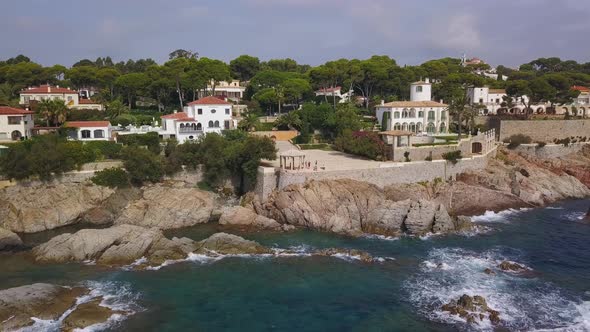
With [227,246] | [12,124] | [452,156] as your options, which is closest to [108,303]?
[227,246]

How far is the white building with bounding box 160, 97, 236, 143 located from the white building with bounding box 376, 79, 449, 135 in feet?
70.6

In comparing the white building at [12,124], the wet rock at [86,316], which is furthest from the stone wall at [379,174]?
the white building at [12,124]

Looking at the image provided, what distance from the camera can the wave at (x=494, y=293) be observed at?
24344mm

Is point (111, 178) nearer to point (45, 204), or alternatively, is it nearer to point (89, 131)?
point (45, 204)

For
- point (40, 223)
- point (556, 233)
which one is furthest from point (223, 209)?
point (556, 233)

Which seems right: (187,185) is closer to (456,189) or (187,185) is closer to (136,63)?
(456,189)

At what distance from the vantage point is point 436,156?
166 feet

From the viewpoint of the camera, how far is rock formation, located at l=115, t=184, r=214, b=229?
40.0 m

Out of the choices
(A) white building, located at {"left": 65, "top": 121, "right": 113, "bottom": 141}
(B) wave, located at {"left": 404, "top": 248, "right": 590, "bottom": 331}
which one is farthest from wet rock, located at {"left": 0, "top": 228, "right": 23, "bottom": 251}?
(B) wave, located at {"left": 404, "top": 248, "right": 590, "bottom": 331}

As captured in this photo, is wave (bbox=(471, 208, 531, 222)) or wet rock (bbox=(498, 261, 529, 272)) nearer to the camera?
wet rock (bbox=(498, 261, 529, 272))

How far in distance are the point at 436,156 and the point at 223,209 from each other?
23691mm

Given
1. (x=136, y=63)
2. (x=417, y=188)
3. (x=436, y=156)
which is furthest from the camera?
(x=136, y=63)

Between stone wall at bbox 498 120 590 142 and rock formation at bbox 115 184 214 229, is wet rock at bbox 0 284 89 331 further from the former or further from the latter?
stone wall at bbox 498 120 590 142

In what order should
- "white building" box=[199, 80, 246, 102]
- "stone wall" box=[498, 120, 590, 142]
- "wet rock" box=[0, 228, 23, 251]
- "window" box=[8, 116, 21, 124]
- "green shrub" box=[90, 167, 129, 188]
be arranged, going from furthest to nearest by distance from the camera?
"white building" box=[199, 80, 246, 102]
"stone wall" box=[498, 120, 590, 142]
"window" box=[8, 116, 21, 124]
"green shrub" box=[90, 167, 129, 188]
"wet rock" box=[0, 228, 23, 251]
